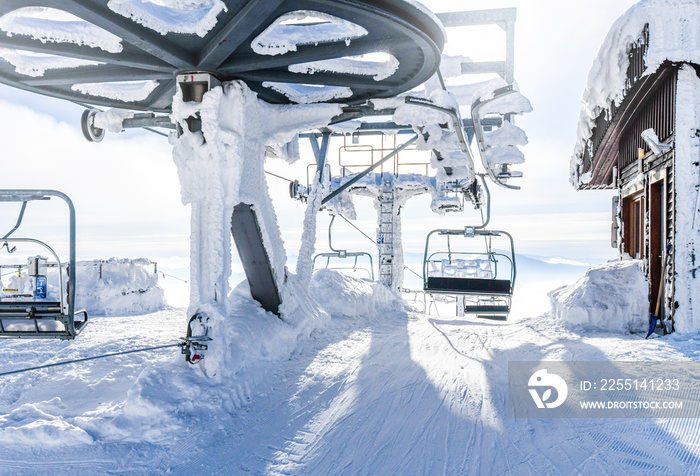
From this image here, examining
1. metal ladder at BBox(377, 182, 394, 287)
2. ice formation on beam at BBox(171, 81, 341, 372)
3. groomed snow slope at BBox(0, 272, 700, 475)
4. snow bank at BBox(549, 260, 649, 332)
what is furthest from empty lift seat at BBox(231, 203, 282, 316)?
metal ladder at BBox(377, 182, 394, 287)

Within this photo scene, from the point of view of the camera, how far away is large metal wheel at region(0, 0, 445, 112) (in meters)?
4.00

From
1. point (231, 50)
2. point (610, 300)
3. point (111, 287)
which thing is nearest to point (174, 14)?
point (231, 50)

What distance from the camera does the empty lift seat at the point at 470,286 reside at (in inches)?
419

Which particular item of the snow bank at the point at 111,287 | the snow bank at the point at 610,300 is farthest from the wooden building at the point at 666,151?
the snow bank at the point at 111,287

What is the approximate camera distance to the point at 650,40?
602 centimetres

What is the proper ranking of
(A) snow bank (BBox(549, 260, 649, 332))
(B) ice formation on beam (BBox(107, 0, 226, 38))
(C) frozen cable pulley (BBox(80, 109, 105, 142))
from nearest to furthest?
(B) ice formation on beam (BBox(107, 0, 226, 38))
(A) snow bank (BBox(549, 260, 649, 332))
(C) frozen cable pulley (BBox(80, 109, 105, 142))

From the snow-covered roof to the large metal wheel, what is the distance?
11.1ft

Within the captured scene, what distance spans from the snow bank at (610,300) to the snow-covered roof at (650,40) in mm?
3294

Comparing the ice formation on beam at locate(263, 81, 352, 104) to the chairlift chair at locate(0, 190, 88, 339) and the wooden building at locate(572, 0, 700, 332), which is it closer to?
the chairlift chair at locate(0, 190, 88, 339)

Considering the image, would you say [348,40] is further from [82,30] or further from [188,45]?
[82,30]

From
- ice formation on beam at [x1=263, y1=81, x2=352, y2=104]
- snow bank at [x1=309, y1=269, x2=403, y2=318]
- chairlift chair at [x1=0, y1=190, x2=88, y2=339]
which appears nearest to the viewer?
chairlift chair at [x1=0, y1=190, x2=88, y2=339]

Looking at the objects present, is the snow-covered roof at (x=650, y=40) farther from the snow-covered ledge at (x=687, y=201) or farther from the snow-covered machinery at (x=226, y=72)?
the snow-covered machinery at (x=226, y=72)

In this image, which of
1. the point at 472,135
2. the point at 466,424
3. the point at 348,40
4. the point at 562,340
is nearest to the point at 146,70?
the point at 348,40

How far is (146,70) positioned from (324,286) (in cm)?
581
